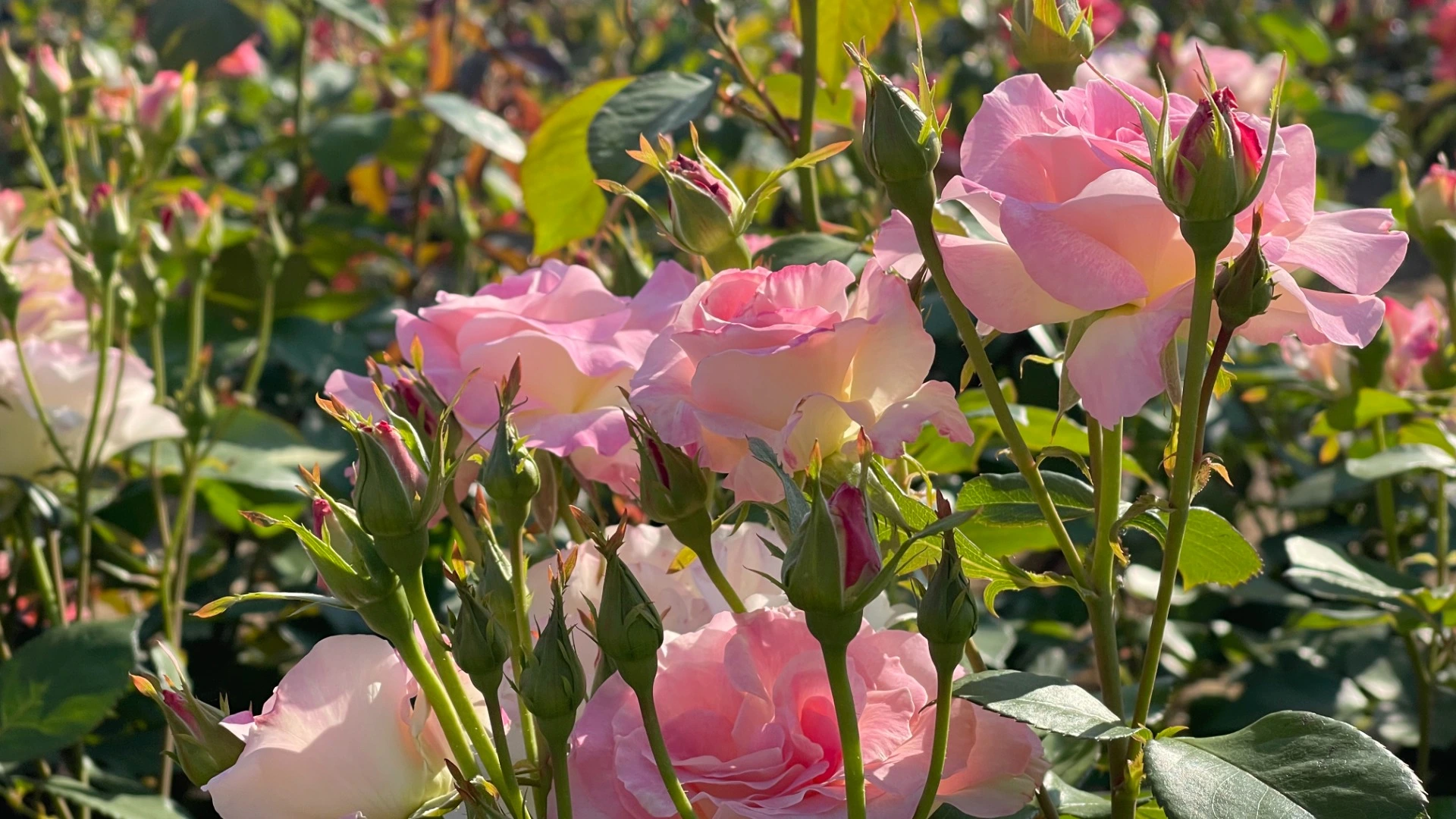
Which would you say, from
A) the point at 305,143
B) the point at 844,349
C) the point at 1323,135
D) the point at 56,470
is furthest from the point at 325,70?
the point at 844,349

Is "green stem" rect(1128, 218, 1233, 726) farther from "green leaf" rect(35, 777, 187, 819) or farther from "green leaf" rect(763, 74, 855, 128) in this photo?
"green leaf" rect(35, 777, 187, 819)

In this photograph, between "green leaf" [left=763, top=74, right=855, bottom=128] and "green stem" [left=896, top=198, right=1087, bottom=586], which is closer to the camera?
"green stem" [left=896, top=198, right=1087, bottom=586]

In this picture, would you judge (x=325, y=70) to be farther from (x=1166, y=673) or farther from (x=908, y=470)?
(x=908, y=470)

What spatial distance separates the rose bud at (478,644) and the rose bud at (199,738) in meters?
0.11

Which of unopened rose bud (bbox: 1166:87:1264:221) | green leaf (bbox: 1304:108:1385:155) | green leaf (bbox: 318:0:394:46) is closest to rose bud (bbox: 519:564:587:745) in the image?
unopened rose bud (bbox: 1166:87:1264:221)

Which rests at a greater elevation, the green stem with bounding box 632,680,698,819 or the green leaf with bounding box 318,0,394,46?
the green leaf with bounding box 318,0,394,46

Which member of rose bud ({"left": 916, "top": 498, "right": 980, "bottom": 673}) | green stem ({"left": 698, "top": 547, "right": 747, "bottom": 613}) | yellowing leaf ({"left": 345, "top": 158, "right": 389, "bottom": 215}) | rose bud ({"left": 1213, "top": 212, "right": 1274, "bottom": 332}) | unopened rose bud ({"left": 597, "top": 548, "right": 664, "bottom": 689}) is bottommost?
yellowing leaf ({"left": 345, "top": 158, "right": 389, "bottom": 215})

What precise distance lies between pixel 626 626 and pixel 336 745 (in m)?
0.12

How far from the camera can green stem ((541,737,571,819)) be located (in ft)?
A: 1.26

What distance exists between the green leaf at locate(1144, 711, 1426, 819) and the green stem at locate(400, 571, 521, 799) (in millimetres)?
208

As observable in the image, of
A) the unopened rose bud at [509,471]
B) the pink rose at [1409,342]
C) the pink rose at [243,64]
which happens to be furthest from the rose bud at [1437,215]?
the pink rose at [243,64]

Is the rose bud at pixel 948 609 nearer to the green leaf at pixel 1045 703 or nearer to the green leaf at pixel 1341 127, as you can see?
the green leaf at pixel 1045 703

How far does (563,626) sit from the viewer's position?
38 cm

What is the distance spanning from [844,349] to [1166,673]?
993 millimetres
